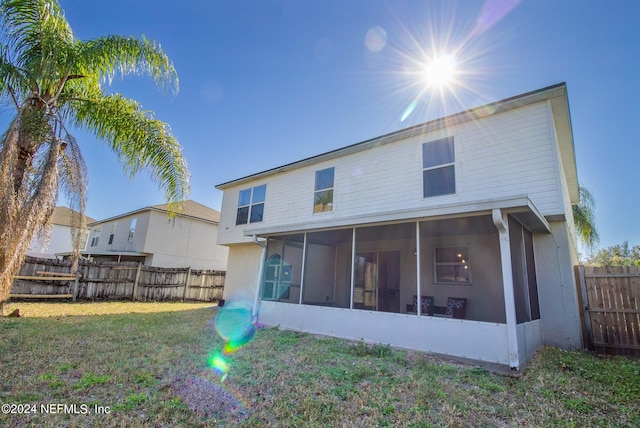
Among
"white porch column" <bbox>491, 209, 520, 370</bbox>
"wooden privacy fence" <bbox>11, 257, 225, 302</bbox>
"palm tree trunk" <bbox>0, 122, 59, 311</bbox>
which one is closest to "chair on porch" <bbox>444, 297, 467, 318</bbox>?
"white porch column" <bbox>491, 209, 520, 370</bbox>

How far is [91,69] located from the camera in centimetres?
619

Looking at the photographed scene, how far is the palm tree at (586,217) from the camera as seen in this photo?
15.8 m

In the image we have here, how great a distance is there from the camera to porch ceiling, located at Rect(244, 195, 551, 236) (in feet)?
16.8

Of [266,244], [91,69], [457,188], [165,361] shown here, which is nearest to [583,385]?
[457,188]

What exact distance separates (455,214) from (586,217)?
49.4 ft

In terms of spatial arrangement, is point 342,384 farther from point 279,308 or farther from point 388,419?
point 279,308

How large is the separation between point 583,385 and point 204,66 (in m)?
10.6

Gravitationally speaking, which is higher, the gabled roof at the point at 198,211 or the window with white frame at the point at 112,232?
the gabled roof at the point at 198,211

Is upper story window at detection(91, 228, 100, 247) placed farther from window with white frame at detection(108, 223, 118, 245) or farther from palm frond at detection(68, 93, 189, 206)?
palm frond at detection(68, 93, 189, 206)

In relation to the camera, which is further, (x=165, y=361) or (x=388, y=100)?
(x=388, y=100)

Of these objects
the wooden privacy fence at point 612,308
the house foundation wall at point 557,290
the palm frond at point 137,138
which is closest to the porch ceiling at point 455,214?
the house foundation wall at point 557,290

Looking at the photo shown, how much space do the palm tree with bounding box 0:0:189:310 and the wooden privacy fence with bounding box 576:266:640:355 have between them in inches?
368

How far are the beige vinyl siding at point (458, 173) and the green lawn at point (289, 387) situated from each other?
3253 mm

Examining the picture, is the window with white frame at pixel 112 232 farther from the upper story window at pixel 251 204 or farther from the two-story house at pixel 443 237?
the two-story house at pixel 443 237
